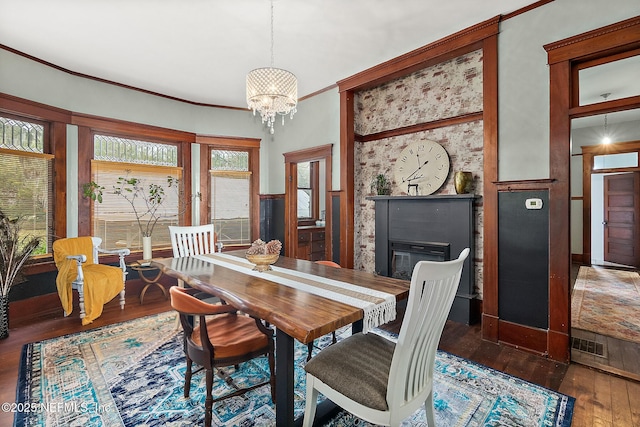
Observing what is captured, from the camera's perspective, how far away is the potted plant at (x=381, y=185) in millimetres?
3984

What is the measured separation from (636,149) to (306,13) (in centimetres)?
592

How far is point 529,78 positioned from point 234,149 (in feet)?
14.1

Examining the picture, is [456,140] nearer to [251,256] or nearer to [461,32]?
[461,32]

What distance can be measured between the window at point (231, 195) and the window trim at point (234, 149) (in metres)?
0.05

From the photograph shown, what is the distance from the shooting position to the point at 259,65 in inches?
147

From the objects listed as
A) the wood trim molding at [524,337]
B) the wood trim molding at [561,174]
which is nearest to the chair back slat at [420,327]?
the wood trim molding at [561,174]

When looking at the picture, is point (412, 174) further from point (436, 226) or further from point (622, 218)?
point (622, 218)

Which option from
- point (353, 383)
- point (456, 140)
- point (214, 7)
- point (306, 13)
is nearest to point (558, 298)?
point (456, 140)

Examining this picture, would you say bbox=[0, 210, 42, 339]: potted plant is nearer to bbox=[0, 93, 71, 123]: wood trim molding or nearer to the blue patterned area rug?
the blue patterned area rug

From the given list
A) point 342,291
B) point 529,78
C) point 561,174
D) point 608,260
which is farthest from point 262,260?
point 608,260

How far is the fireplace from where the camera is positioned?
342 cm

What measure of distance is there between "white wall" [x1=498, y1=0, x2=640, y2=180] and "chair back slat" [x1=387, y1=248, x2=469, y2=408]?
1710mm

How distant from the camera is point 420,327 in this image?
4.18 feet

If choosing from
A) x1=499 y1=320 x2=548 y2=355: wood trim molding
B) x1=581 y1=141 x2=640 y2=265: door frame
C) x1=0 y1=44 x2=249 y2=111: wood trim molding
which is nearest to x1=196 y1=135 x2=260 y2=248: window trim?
x1=0 y1=44 x2=249 y2=111: wood trim molding
